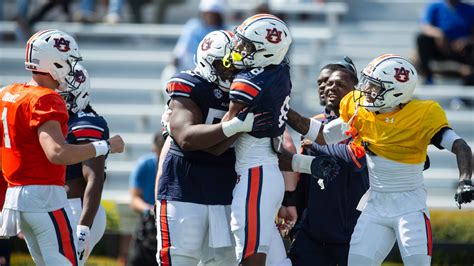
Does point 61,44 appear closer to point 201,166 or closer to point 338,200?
point 201,166

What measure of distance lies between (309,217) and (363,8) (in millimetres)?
8723

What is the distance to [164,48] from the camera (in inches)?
568

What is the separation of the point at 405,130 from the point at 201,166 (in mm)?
1217

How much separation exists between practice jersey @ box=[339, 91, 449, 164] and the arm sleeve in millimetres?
1834

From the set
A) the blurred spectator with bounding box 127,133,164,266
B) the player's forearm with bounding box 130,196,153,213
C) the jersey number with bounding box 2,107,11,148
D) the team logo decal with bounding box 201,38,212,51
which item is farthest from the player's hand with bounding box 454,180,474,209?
the player's forearm with bounding box 130,196,153,213

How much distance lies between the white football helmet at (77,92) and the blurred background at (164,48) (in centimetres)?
492

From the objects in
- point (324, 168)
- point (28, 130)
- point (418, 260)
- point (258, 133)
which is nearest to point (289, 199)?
point (324, 168)

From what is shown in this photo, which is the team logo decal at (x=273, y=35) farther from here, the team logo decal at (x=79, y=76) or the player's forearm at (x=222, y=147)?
the team logo decal at (x=79, y=76)

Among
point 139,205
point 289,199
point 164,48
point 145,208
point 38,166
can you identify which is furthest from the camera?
point 164,48

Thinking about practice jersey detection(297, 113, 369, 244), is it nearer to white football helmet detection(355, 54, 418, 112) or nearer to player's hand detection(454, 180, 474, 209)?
white football helmet detection(355, 54, 418, 112)

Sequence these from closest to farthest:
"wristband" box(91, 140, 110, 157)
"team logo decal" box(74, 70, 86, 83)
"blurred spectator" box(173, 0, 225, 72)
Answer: "wristband" box(91, 140, 110, 157) < "team logo decal" box(74, 70, 86, 83) < "blurred spectator" box(173, 0, 225, 72)

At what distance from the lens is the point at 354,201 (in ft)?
22.2

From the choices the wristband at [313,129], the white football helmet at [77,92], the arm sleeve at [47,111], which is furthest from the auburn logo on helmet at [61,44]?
the wristband at [313,129]

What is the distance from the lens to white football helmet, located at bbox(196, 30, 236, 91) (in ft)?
20.1
